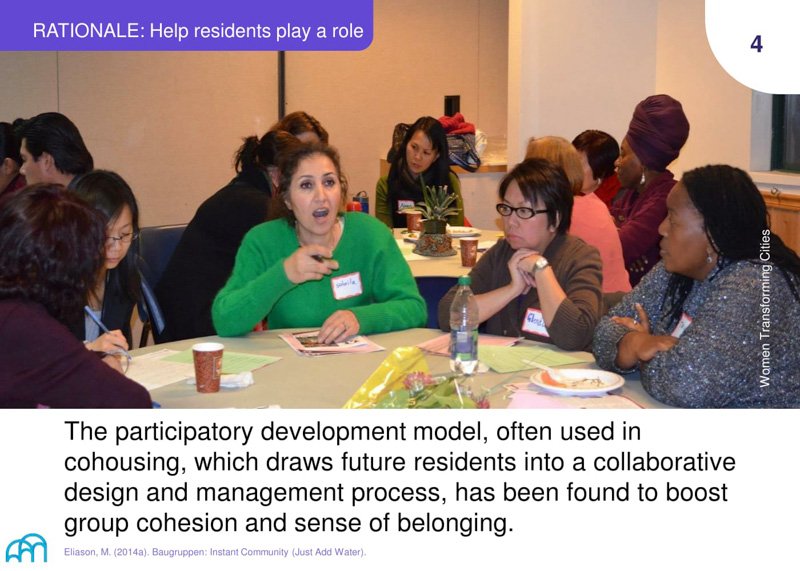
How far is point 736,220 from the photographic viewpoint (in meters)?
2.10

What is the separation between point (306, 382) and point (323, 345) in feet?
1.15

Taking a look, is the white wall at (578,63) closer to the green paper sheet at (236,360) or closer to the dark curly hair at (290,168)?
the dark curly hair at (290,168)

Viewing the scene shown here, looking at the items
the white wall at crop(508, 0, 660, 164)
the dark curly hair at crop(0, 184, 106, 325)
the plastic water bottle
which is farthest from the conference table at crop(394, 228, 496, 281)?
the dark curly hair at crop(0, 184, 106, 325)

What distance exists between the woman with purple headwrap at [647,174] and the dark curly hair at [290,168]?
5.10 ft

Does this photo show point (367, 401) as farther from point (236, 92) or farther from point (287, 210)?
point (236, 92)

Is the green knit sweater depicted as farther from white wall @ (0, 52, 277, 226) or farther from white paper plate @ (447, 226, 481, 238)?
white wall @ (0, 52, 277, 226)

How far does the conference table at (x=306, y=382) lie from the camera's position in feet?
6.90

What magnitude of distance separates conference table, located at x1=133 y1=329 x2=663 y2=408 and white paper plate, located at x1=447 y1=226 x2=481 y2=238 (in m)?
2.19

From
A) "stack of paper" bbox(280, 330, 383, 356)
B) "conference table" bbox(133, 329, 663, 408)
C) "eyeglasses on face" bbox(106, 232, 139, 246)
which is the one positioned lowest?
"conference table" bbox(133, 329, 663, 408)

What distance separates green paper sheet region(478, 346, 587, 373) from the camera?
7.81ft

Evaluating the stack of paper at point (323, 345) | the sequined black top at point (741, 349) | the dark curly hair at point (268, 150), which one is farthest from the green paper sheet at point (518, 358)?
the dark curly hair at point (268, 150)

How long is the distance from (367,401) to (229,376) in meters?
0.40

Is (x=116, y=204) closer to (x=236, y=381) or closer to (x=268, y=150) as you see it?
(x=236, y=381)
